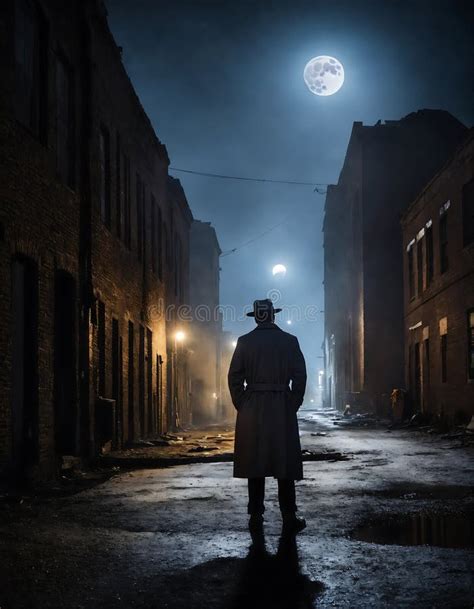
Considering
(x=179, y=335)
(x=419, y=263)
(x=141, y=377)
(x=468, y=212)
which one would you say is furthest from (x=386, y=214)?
(x=141, y=377)

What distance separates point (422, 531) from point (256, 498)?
4.35 ft

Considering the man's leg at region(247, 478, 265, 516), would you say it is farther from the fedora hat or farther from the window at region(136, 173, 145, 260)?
the window at region(136, 173, 145, 260)

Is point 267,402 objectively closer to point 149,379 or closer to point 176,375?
point 149,379

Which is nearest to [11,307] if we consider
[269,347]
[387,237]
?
[269,347]

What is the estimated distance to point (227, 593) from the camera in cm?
409

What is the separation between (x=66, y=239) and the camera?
11914 millimetres

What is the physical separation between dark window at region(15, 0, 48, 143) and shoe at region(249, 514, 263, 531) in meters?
6.67

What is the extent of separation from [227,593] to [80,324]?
8.97 metres

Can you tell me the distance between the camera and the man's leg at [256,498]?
6090 mm

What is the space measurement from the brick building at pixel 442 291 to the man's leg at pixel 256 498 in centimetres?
1501

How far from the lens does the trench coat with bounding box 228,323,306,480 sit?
244 inches

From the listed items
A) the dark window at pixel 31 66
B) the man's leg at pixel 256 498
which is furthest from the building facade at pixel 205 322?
the man's leg at pixel 256 498

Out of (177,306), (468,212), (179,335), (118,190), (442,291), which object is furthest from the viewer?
(177,306)

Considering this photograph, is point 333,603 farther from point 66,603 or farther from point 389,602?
point 66,603
